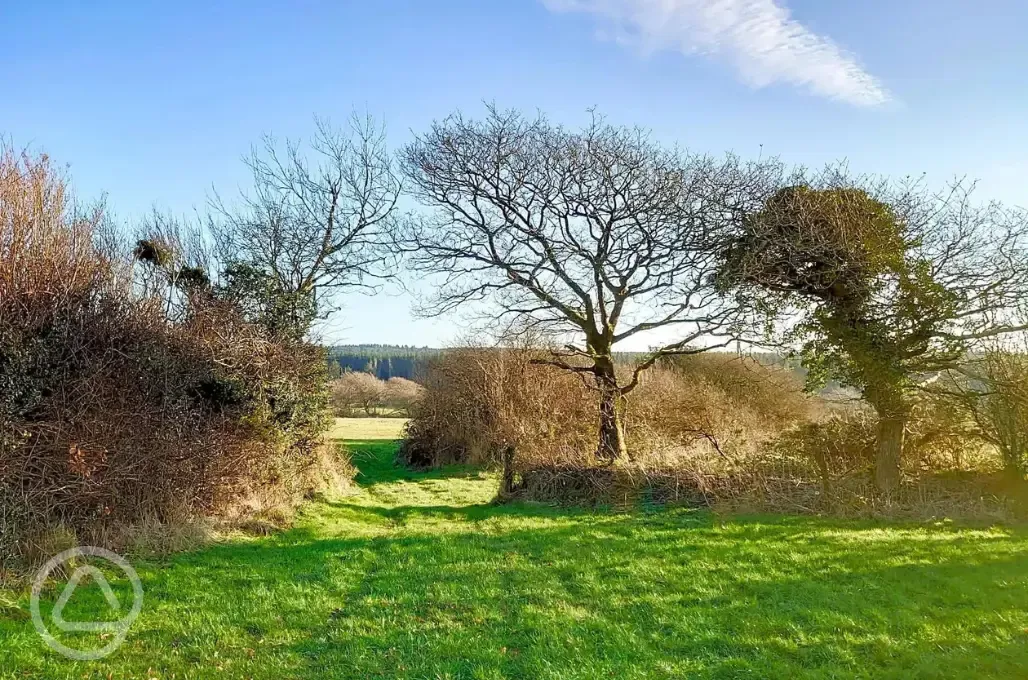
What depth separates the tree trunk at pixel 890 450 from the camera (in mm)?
10292

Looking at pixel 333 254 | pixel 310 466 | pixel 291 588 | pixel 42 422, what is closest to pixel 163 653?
pixel 291 588

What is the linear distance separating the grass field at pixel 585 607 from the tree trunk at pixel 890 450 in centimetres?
161

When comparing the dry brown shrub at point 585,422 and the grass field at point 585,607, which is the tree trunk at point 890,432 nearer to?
the grass field at point 585,607

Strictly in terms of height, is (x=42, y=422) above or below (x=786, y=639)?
above

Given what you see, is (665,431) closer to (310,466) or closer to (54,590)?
(310,466)

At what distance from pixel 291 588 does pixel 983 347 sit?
11161 mm

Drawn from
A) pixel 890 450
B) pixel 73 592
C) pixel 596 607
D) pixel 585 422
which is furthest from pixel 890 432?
pixel 73 592

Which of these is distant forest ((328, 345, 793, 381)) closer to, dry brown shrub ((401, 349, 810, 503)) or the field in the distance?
dry brown shrub ((401, 349, 810, 503))

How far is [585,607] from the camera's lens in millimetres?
5688

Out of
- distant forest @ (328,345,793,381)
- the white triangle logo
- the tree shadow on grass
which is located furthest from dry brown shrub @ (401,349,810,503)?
the white triangle logo

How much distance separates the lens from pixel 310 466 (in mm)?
12250

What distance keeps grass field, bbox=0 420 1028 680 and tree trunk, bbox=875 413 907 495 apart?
161 cm

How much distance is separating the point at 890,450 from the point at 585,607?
7.61 meters

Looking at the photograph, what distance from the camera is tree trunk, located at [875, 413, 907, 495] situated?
10292 millimetres
